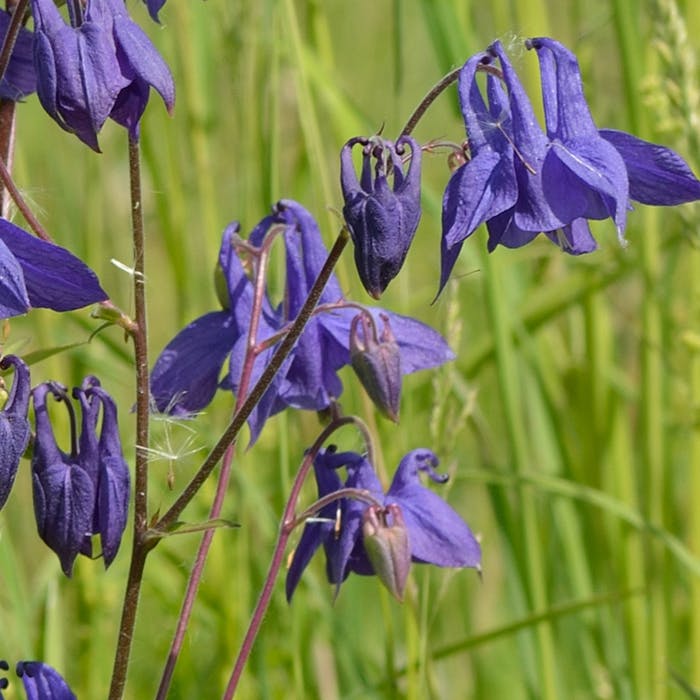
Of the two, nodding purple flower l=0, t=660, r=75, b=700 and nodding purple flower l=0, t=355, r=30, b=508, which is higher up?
nodding purple flower l=0, t=355, r=30, b=508

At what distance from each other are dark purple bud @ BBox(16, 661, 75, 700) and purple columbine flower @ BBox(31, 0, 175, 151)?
23.9 inches

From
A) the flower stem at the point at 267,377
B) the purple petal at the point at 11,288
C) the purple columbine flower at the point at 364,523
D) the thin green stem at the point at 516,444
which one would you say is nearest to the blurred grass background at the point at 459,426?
the thin green stem at the point at 516,444

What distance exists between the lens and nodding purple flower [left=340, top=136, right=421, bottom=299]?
137cm

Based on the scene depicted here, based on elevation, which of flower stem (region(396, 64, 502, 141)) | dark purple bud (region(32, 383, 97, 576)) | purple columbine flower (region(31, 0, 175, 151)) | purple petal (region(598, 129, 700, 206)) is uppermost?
purple columbine flower (region(31, 0, 175, 151))

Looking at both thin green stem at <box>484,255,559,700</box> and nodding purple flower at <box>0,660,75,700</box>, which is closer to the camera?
nodding purple flower at <box>0,660,75,700</box>

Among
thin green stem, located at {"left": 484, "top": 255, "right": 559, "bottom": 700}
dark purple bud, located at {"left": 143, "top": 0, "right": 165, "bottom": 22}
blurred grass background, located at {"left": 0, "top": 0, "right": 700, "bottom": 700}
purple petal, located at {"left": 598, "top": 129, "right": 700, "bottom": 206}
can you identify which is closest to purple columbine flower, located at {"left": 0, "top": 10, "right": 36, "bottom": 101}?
dark purple bud, located at {"left": 143, "top": 0, "right": 165, "bottom": 22}

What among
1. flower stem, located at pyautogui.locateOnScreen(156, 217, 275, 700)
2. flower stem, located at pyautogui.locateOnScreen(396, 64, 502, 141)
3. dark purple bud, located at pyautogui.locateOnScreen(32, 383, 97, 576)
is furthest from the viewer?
flower stem, located at pyautogui.locateOnScreen(156, 217, 275, 700)

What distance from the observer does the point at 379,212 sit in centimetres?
137

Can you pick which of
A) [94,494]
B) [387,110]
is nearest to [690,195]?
[94,494]

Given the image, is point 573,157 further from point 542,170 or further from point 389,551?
point 389,551

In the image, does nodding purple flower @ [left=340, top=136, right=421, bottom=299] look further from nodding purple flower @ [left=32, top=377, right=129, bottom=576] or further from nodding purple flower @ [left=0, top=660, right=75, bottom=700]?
nodding purple flower @ [left=0, top=660, right=75, bottom=700]

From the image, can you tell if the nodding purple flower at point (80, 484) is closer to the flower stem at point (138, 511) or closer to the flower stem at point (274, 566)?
the flower stem at point (138, 511)

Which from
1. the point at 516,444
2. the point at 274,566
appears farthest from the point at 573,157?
the point at 516,444

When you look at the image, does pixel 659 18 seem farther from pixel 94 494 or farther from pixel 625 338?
pixel 625 338
